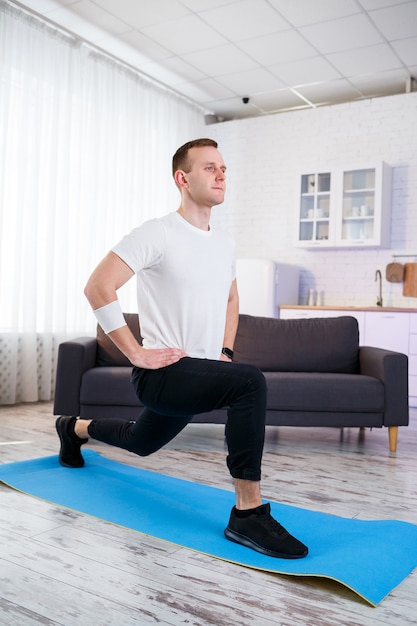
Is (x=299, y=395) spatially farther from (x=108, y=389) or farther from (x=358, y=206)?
(x=358, y=206)

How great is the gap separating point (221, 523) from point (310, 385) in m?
1.51

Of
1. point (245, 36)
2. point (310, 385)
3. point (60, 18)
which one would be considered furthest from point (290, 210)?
point (310, 385)

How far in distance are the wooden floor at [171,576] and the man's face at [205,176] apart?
114cm

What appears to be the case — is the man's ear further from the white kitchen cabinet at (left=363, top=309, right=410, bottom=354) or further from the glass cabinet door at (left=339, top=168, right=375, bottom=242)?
the glass cabinet door at (left=339, top=168, right=375, bottom=242)

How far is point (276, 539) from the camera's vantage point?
1860 millimetres

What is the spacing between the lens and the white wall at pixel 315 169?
6.16 metres

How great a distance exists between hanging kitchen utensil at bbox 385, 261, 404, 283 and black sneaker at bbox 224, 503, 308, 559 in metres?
4.59

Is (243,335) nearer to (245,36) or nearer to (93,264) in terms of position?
(93,264)

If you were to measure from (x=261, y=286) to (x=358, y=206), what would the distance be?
1.25 metres

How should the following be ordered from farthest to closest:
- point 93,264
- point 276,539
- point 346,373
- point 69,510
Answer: point 93,264, point 346,373, point 69,510, point 276,539

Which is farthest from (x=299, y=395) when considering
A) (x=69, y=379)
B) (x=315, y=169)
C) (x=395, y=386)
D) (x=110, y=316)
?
(x=315, y=169)

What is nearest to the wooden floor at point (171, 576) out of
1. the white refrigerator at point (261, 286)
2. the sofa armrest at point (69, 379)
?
the sofa armrest at point (69, 379)

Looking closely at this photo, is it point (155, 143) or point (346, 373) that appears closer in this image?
point (346, 373)

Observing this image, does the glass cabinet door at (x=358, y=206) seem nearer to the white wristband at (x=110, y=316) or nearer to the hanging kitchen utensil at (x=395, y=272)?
the hanging kitchen utensil at (x=395, y=272)
